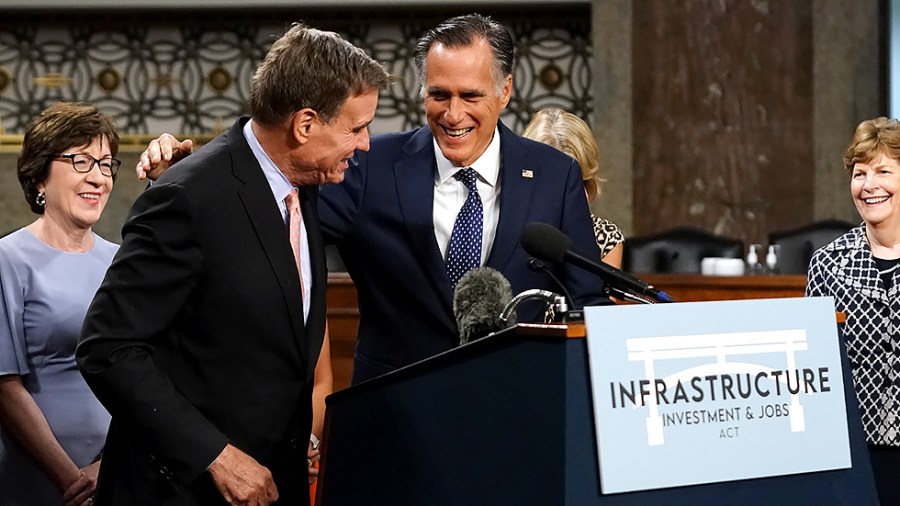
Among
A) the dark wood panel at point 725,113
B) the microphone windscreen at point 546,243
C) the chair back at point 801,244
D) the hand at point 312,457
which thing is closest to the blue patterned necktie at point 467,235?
the hand at point 312,457

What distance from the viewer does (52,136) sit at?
2.63m

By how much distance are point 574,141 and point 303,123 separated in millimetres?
1735

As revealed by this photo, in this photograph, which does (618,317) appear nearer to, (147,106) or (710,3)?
(710,3)

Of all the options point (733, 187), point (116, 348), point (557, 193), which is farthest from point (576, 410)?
point (733, 187)

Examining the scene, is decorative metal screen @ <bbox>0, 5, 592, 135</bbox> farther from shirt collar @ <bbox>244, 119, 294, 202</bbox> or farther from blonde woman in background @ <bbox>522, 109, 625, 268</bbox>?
shirt collar @ <bbox>244, 119, 294, 202</bbox>

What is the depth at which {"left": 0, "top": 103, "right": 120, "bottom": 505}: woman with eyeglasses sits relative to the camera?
253cm

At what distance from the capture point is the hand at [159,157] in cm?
221

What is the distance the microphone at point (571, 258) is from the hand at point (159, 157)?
2.45 ft

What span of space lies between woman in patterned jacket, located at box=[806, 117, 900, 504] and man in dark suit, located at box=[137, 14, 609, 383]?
85 cm

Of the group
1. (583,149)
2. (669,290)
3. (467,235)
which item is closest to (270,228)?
(467,235)

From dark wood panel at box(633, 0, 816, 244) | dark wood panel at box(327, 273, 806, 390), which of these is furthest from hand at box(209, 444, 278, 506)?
dark wood panel at box(633, 0, 816, 244)

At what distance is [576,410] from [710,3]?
6.05m

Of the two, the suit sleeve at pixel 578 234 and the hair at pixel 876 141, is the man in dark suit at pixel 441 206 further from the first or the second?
the hair at pixel 876 141

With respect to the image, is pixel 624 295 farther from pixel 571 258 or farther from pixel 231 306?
pixel 231 306
